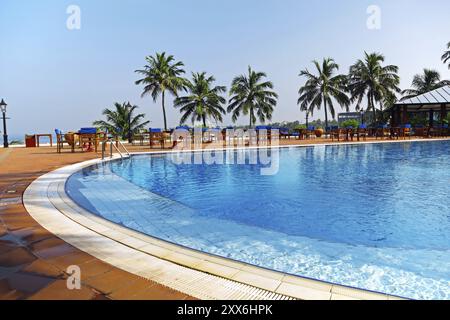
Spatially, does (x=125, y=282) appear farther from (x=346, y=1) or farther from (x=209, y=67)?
(x=209, y=67)

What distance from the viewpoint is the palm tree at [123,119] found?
28281 millimetres

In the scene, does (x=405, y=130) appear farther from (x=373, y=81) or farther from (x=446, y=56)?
(x=446, y=56)

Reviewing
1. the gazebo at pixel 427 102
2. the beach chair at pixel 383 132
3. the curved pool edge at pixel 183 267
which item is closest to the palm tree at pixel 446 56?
the gazebo at pixel 427 102

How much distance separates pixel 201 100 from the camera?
3039 centimetres

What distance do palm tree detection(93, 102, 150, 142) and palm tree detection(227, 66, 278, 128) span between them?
10124 millimetres

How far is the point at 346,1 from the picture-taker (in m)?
12.0

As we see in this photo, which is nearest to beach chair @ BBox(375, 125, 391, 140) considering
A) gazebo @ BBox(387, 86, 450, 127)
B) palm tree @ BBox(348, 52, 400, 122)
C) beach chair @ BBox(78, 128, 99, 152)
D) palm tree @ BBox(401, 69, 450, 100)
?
gazebo @ BBox(387, 86, 450, 127)

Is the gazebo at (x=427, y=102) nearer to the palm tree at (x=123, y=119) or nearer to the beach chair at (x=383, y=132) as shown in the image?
the beach chair at (x=383, y=132)

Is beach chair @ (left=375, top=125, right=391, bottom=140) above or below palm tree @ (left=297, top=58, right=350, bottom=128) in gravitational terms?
below

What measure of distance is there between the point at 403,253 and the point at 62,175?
279 inches

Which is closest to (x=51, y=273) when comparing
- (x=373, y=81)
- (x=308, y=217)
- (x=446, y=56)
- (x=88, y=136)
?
(x=308, y=217)

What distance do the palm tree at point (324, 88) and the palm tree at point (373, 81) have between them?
126cm

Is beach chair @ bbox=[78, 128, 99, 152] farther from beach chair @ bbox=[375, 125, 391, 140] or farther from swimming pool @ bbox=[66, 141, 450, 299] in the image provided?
beach chair @ bbox=[375, 125, 391, 140]

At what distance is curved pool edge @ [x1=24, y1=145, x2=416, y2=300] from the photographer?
6.48 ft
